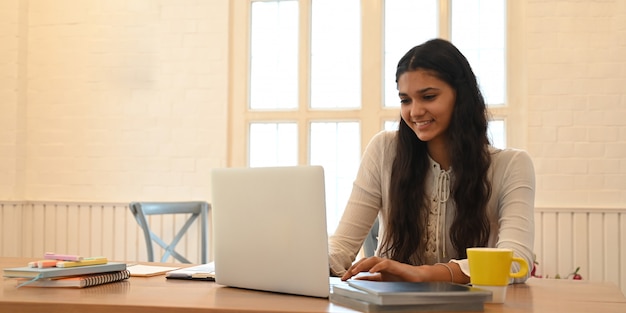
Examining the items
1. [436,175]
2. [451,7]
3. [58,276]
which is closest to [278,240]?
[58,276]

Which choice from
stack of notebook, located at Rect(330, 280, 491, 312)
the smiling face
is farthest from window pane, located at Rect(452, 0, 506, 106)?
stack of notebook, located at Rect(330, 280, 491, 312)

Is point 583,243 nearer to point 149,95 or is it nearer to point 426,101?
point 426,101

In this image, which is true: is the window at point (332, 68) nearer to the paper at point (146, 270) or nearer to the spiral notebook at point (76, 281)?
the paper at point (146, 270)

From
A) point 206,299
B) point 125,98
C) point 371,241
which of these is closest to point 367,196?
point 206,299

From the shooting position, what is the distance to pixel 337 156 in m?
4.76

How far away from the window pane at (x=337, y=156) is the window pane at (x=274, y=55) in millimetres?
290

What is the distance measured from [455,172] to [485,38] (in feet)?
8.79

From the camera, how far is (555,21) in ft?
14.2

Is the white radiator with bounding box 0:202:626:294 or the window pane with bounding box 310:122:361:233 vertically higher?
the window pane with bounding box 310:122:361:233

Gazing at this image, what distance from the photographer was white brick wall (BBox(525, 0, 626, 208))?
4.24 meters

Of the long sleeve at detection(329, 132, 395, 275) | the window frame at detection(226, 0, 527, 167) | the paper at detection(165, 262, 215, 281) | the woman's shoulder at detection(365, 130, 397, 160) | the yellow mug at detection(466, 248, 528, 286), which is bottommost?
the paper at detection(165, 262, 215, 281)

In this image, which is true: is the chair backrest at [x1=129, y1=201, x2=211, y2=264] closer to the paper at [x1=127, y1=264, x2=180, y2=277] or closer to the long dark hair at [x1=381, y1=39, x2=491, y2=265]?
the paper at [x1=127, y1=264, x2=180, y2=277]

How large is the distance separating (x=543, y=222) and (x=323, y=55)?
1.73 meters

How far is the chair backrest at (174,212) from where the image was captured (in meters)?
4.27
